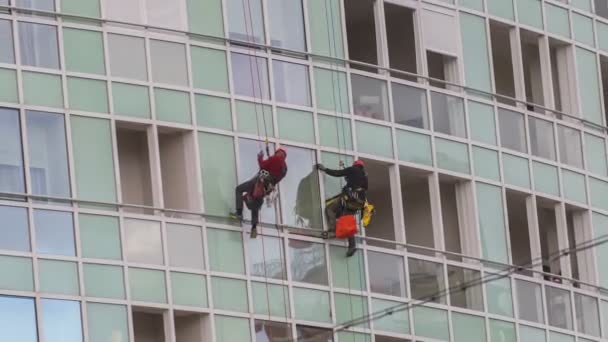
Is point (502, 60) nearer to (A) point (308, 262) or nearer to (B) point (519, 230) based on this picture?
(B) point (519, 230)

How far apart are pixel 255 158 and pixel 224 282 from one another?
2.82 m

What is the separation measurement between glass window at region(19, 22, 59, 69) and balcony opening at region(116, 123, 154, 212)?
2087mm

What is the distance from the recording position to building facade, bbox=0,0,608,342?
52.4 metres

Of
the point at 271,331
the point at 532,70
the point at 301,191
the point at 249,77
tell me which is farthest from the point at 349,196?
the point at 532,70

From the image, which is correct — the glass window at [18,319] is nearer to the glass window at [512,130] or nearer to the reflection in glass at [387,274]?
the reflection in glass at [387,274]

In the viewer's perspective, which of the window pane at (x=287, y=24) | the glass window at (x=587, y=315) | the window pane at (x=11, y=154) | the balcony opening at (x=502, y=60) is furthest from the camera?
the balcony opening at (x=502, y=60)

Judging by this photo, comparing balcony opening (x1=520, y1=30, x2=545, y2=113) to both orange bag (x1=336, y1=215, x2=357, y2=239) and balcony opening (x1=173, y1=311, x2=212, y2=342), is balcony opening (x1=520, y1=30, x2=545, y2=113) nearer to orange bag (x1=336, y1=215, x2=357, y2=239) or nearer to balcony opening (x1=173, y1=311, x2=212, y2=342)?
orange bag (x1=336, y1=215, x2=357, y2=239)

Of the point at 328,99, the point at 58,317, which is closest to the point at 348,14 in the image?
the point at 328,99

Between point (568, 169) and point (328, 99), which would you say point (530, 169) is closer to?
point (568, 169)

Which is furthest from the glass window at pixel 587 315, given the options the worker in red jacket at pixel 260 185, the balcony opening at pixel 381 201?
the worker in red jacket at pixel 260 185

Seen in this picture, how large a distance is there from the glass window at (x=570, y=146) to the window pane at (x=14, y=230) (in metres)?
14.7

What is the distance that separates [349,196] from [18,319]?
8.02m

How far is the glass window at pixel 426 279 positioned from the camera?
57031 millimetres

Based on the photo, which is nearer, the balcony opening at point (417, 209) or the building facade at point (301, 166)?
the building facade at point (301, 166)
